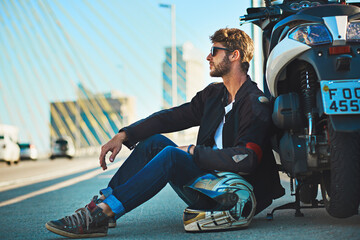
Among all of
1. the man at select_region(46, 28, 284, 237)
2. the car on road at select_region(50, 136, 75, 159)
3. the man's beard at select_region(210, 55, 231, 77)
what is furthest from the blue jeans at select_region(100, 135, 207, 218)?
the car on road at select_region(50, 136, 75, 159)

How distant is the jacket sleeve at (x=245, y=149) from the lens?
3012mm

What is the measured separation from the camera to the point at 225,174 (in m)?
3.06

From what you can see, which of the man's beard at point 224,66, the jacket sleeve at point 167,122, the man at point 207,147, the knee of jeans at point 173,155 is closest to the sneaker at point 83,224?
the man at point 207,147

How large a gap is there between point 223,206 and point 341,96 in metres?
0.91

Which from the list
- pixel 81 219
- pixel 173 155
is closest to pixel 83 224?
pixel 81 219

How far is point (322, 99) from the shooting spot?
109 inches

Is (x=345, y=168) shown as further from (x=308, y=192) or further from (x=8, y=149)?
(x=8, y=149)

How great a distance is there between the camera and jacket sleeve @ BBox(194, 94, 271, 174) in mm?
3012

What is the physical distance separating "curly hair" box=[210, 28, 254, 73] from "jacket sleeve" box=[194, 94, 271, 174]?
448mm

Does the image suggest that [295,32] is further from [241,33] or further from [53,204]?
[53,204]

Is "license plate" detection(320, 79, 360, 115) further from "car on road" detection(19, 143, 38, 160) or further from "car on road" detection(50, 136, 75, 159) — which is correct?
"car on road" detection(50, 136, 75, 159)

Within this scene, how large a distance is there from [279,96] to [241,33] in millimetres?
669

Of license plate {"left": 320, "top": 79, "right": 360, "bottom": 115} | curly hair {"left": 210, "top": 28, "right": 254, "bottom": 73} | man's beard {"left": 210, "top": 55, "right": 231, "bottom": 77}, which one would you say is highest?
curly hair {"left": 210, "top": 28, "right": 254, "bottom": 73}

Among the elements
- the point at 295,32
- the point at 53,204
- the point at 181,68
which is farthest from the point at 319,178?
the point at 181,68
